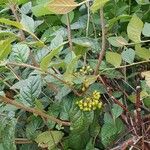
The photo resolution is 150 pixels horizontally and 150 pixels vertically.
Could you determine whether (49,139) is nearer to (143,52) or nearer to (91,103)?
(91,103)

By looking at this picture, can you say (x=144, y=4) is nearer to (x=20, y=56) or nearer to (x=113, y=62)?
(x=113, y=62)

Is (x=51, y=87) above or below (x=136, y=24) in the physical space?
below

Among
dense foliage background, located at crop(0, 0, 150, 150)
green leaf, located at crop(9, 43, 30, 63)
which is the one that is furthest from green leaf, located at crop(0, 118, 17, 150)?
green leaf, located at crop(9, 43, 30, 63)

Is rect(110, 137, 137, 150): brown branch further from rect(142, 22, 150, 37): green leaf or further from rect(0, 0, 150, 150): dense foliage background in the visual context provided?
rect(142, 22, 150, 37): green leaf

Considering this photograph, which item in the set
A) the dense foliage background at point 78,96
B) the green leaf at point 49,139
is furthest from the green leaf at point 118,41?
the green leaf at point 49,139

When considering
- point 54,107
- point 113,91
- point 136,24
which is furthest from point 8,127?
point 136,24
